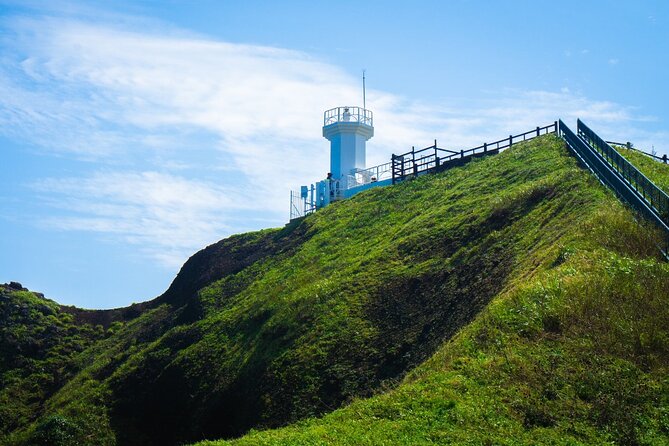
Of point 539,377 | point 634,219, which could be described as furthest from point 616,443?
point 634,219

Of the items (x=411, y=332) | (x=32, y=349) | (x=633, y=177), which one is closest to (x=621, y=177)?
(x=633, y=177)

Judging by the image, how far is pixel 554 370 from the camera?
59.6 ft

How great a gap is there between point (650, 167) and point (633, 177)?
6.97 metres

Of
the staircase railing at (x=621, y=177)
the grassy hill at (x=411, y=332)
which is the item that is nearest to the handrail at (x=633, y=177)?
the staircase railing at (x=621, y=177)

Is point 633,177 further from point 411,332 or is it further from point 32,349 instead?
point 32,349

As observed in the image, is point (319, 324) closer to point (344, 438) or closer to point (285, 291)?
point (285, 291)

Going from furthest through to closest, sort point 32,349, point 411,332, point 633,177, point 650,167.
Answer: point 32,349, point 650,167, point 411,332, point 633,177

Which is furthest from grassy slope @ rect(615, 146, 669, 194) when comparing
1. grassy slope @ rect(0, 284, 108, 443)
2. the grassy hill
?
grassy slope @ rect(0, 284, 108, 443)

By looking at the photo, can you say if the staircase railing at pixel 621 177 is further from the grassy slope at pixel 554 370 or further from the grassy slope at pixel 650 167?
the grassy slope at pixel 650 167

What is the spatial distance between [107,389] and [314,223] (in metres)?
15.9

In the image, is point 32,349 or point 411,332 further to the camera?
point 32,349

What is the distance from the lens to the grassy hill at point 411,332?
57.9 feet

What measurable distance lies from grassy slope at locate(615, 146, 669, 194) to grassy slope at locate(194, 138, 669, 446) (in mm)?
6101

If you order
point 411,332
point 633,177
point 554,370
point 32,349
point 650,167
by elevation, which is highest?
point 650,167
